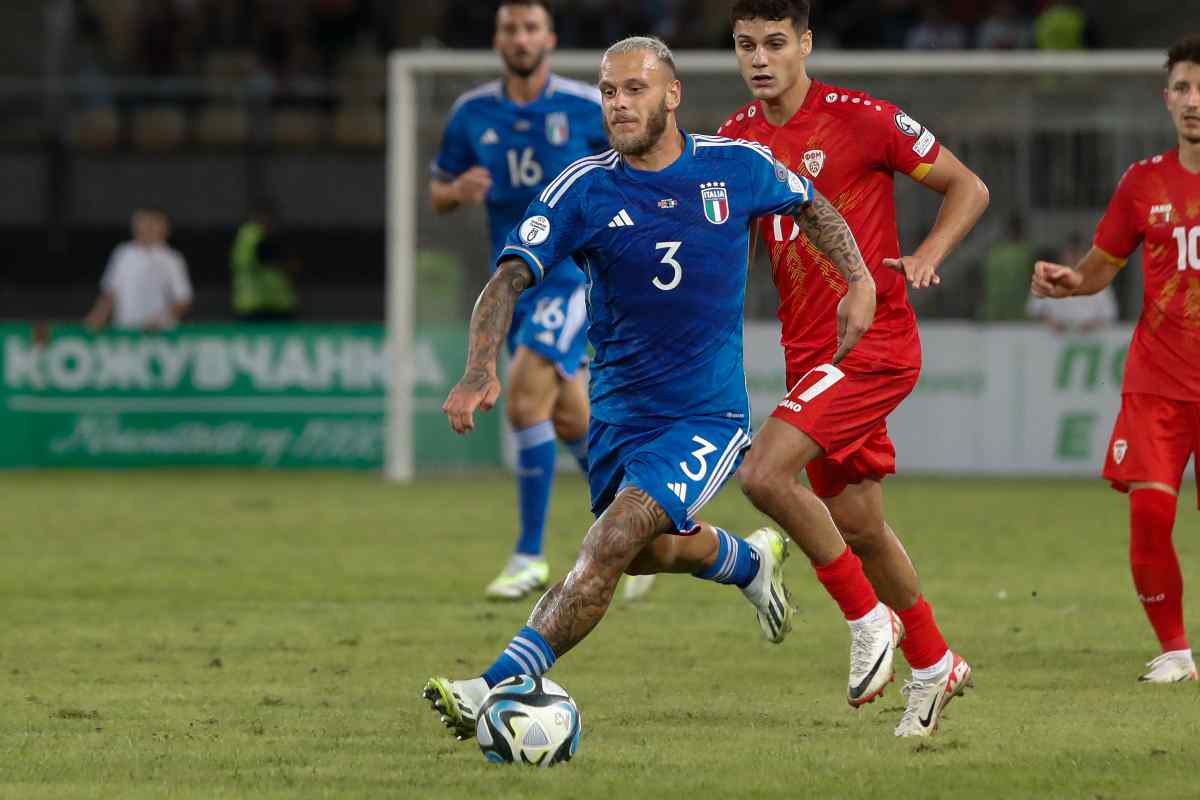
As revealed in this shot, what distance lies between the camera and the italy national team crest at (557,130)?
10.4 metres

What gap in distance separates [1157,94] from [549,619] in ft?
42.2

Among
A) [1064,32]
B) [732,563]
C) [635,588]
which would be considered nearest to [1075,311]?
[1064,32]

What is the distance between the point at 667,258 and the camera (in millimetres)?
6242

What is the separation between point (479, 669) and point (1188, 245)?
3021 mm

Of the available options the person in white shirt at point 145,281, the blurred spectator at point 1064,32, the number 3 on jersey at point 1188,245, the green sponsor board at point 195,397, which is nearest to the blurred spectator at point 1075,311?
the blurred spectator at point 1064,32

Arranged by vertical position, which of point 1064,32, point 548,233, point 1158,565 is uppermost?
point 1064,32

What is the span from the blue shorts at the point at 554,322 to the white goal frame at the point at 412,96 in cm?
730

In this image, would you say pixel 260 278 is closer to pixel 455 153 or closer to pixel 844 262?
pixel 455 153

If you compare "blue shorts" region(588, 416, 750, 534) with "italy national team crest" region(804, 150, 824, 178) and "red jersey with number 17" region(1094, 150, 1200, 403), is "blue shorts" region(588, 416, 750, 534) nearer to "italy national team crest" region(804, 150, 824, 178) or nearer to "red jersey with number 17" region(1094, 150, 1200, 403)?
"italy national team crest" region(804, 150, 824, 178)

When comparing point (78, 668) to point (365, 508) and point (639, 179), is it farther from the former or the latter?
point (365, 508)

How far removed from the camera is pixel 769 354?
17734 millimetres

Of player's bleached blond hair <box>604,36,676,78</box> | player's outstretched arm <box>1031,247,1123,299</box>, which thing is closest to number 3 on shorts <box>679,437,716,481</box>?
player's bleached blond hair <box>604,36,676,78</box>

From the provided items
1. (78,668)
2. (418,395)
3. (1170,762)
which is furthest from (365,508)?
(1170,762)

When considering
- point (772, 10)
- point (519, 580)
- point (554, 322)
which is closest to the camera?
point (772, 10)
